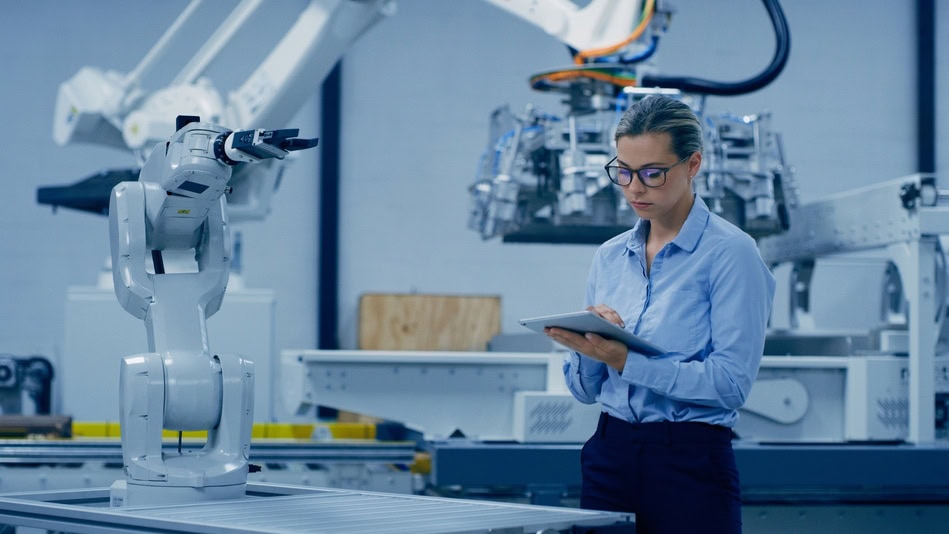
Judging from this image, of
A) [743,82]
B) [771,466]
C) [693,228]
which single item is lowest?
[771,466]

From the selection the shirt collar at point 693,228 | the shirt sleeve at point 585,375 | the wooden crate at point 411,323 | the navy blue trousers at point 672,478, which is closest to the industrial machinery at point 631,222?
the shirt sleeve at point 585,375

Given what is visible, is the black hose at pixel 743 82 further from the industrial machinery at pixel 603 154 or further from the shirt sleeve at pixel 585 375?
the shirt sleeve at pixel 585 375

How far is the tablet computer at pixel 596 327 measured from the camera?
5.91 feet

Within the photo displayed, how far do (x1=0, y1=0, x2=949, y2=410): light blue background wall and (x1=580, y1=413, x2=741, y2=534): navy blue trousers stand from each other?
5.09m

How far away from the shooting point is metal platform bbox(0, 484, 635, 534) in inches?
61.2

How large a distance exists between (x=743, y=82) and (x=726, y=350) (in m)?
2.31

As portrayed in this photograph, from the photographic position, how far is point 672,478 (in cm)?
185

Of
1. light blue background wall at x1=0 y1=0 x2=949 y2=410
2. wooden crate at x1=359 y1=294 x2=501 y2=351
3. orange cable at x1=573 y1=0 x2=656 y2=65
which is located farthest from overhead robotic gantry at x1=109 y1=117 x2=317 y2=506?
light blue background wall at x1=0 y1=0 x2=949 y2=410

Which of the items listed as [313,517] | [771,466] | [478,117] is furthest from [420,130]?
[313,517]

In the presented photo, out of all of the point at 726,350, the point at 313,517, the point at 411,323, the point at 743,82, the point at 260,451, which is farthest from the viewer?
the point at 411,323

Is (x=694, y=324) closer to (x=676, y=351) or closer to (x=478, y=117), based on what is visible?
(x=676, y=351)

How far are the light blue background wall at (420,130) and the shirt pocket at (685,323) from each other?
5.12 m

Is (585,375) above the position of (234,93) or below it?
below

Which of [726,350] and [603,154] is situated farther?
[603,154]
